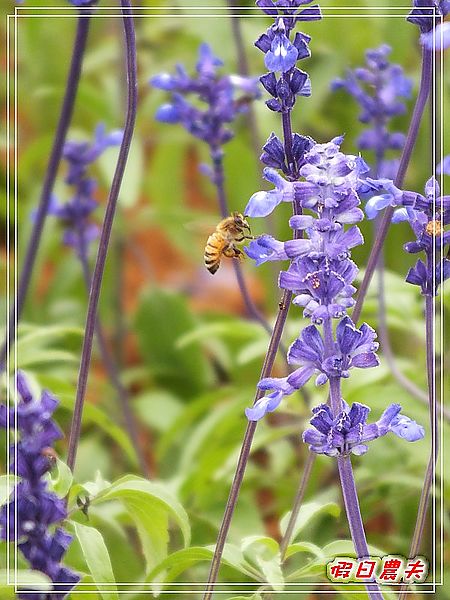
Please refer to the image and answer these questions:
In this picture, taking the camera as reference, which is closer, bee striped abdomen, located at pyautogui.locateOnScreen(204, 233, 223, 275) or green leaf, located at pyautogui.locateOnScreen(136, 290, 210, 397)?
bee striped abdomen, located at pyautogui.locateOnScreen(204, 233, 223, 275)

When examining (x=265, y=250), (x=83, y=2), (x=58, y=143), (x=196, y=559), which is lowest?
(x=196, y=559)

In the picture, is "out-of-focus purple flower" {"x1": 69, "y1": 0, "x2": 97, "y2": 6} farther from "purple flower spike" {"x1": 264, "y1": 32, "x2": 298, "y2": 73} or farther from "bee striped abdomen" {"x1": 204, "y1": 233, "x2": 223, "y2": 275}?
"bee striped abdomen" {"x1": 204, "y1": 233, "x2": 223, "y2": 275}

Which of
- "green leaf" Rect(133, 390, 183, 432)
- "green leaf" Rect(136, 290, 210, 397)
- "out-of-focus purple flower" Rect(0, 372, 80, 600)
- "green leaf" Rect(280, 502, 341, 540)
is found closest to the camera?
"out-of-focus purple flower" Rect(0, 372, 80, 600)

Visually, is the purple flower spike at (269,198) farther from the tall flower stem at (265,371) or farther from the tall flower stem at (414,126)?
the tall flower stem at (414,126)

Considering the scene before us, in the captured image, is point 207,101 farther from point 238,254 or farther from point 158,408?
point 158,408

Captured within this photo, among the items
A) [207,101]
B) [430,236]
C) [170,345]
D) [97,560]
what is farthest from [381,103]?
[170,345]

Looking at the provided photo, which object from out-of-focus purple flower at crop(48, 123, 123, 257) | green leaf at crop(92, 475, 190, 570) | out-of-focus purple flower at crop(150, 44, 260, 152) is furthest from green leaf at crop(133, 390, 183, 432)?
green leaf at crop(92, 475, 190, 570)

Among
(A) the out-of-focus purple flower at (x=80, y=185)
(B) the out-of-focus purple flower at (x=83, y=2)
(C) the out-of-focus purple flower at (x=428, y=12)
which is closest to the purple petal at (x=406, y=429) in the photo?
(C) the out-of-focus purple flower at (x=428, y=12)
